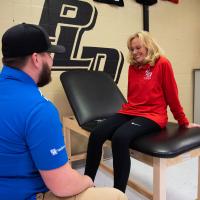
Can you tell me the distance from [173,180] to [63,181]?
58.3 inches

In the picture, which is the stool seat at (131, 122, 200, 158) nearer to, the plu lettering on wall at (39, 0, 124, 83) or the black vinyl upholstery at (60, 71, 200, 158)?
the black vinyl upholstery at (60, 71, 200, 158)

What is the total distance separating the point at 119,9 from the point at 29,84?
199 centimetres

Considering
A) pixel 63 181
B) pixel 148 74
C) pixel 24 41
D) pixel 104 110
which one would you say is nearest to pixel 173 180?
pixel 104 110

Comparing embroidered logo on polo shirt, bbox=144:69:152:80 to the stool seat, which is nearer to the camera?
the stool seat

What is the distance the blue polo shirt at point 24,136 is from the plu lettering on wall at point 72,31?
4.76ft

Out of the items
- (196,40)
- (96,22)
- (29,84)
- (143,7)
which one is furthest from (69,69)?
(196,40)

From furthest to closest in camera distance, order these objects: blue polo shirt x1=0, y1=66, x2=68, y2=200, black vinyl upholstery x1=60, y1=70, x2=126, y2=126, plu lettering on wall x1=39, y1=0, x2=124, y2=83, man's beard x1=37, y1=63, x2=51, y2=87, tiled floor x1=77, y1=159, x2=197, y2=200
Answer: plu lettering on wall x1=39, y1=0, x2=124, y2=83, black vinyl upholstery x1=60, y1=70, x2=126, y2=126, tiled floor x1=77, y1=159, x2=197, y2=200, man's beard x1=37, y1=63, x2=51, y2=87, blue polo shirt x1=0, y1=66, x2=68, y2=200

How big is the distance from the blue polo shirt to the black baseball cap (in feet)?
0.21

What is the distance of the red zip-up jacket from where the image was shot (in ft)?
5.31

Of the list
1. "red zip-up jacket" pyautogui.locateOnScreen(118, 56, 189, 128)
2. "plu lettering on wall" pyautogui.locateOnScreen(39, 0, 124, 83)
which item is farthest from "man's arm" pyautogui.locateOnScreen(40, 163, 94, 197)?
"plu lettering on wall" pyautogui.locateOnScreen(39, 0, 124, 83)

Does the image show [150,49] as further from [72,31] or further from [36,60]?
[36,60]

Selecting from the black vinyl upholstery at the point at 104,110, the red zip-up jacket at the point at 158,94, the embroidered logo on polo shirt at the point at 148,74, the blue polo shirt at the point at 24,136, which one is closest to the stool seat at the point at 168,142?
the black vinyl upholstery at the point at 104,110

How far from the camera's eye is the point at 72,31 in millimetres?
2299

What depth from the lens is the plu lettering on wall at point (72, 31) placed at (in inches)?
86.6
